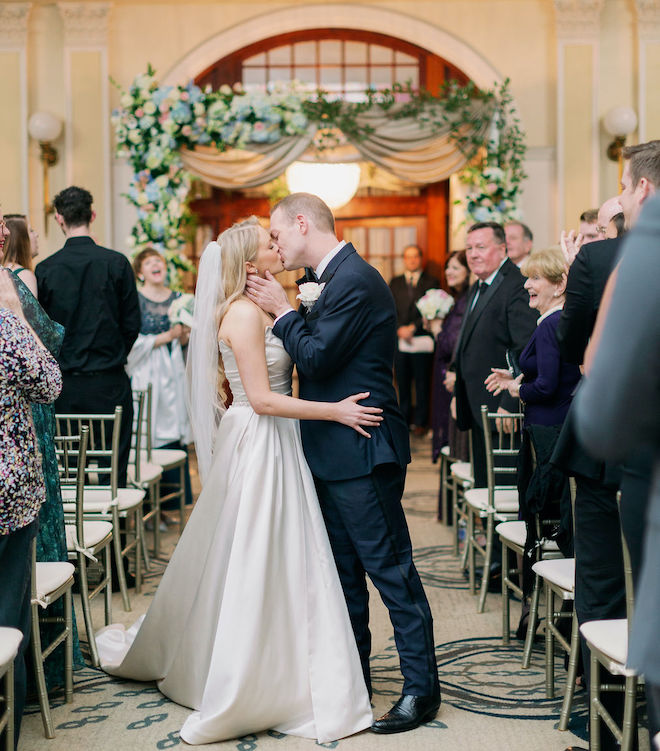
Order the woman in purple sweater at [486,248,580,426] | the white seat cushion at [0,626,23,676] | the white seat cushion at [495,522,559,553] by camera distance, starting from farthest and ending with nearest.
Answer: the woman in purple sweater at [486,248,580,426], the white seat cushion at [495,522,559,553], the white seat cushion at [0,626,23,676]

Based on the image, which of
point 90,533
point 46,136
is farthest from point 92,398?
point 46,136

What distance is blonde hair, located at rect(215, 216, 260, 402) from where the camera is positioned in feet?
11.1

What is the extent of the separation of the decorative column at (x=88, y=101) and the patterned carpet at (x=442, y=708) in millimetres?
5427

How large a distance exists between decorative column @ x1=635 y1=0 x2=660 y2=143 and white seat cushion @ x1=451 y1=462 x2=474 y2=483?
497 cm

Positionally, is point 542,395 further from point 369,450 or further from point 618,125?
point 618,125

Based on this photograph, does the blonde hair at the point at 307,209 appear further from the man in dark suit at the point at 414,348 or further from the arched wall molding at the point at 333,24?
the man in dark suit at the point at 414,348

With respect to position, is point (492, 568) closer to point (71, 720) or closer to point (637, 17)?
point (71, 720)

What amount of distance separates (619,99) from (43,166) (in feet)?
17.7

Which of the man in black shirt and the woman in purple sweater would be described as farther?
the man in black shirt

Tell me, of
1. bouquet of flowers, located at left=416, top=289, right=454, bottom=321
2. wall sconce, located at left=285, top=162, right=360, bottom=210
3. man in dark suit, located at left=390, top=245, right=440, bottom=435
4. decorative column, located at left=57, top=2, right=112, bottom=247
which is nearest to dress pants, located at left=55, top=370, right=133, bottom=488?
bouquet of flowers, located at left=416, top=289, right=454, bottom=321

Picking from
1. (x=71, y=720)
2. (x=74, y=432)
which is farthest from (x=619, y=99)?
(x=71, y=720)

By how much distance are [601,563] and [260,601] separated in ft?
3.52

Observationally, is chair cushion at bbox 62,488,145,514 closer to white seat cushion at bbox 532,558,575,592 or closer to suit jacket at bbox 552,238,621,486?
white seat cushion at bbox 532,558,575,592

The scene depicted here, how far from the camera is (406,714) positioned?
3203 mm
